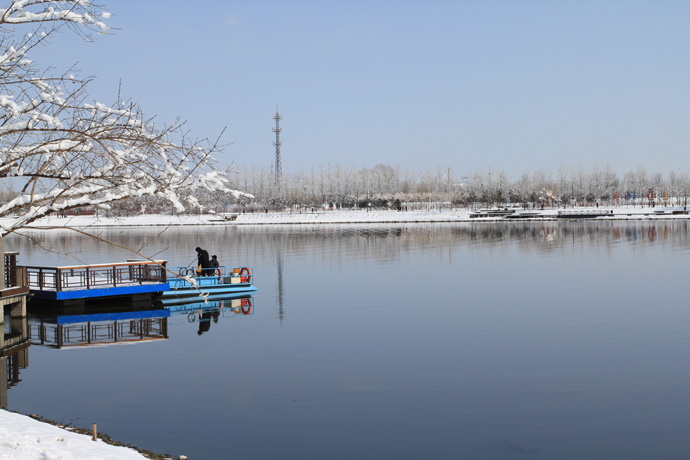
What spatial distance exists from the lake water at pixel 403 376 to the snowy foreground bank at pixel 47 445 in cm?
154

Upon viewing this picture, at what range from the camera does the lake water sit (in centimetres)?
1110

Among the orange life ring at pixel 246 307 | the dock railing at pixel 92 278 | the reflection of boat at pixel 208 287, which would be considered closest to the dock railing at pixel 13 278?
the dock railing at pixel 92 278

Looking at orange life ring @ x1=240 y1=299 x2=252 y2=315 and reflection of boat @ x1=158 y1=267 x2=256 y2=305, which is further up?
reflection of boat @ x1=158 y1=267 x2=256 y2=305

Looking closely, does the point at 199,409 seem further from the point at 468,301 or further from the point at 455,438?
the point at 468,301

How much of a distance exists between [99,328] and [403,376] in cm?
1188

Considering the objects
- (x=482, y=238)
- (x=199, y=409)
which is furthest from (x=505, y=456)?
(x=482, y=238)

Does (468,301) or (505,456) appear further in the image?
(468,301)

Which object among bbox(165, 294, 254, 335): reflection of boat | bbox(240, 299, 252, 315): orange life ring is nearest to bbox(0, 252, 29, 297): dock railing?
bbox(165, 294, 254, 335): reflection of boat

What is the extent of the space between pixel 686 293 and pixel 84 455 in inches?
925

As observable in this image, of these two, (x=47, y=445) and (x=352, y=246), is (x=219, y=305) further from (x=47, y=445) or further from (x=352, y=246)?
(x=352, y=246)

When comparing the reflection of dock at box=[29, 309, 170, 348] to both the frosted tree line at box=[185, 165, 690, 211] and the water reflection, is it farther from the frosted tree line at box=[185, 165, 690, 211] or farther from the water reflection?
the frosted tree line at box=[185, 165, 690, 211]

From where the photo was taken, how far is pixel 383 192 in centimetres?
15912

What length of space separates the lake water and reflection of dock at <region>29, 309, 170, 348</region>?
81 cm

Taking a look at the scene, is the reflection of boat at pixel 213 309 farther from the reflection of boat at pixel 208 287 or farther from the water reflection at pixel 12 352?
the water reflection at pixel 12 352
